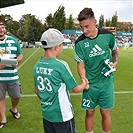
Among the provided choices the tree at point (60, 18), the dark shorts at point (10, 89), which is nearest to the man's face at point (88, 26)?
the dark shorts at point (10, 89)

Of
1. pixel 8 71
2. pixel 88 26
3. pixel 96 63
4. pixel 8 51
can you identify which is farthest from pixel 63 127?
pixel 8 51

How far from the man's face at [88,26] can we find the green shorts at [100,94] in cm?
75

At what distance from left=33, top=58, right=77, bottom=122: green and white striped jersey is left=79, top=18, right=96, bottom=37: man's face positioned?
84 cm

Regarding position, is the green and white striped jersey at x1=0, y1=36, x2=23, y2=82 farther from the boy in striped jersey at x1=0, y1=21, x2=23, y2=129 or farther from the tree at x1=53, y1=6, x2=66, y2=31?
the tree at x1=53, y1=6, x2=66, y2=31

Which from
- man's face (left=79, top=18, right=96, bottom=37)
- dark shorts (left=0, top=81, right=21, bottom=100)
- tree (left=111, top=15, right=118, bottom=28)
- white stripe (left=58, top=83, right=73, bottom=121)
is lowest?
dark shorts (left=0, top=81, right=21, bottom=100)

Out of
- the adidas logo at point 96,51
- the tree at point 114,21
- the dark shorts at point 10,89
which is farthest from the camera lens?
the tree at point 114,21

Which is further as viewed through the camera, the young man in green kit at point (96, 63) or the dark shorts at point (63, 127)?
the young man in green kit at point (96, 63)

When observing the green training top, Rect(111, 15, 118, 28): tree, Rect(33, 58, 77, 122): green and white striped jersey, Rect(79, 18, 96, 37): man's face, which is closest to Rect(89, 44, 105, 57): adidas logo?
the green training top

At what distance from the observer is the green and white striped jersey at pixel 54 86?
2510 millimetres

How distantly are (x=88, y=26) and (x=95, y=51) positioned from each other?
0.38 m

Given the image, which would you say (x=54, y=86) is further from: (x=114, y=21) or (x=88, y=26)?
(x=114, y=21)

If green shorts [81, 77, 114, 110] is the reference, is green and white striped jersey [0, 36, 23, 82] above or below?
above

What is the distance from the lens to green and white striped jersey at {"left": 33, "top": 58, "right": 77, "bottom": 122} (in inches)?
98.8

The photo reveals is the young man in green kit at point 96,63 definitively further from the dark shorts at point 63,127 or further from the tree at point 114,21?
the tree at point 114,21
